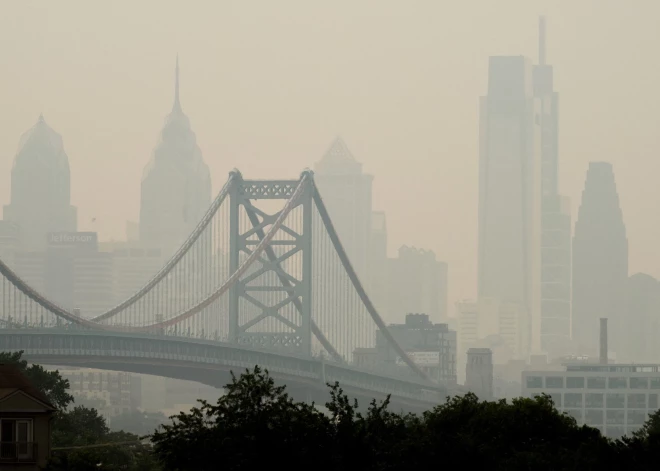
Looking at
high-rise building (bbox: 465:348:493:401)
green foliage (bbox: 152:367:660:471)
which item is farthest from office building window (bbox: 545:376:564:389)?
green foliage (bbox: 152:367:660:471)

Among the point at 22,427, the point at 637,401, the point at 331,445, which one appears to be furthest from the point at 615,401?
the point at 22,427

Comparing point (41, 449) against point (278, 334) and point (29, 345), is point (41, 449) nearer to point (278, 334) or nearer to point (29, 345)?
point (29, 345)

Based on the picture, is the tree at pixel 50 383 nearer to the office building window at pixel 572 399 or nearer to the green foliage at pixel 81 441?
the green foliage at pixel 81 441

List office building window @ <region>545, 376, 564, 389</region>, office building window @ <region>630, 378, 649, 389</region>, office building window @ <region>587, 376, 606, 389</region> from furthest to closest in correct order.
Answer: office building window @ <region>630, 378, 649, 389</region>, office building window @ <region>545, 376, 564, 389</region>, office building window @ <region>587, 376, 606, 389</region>

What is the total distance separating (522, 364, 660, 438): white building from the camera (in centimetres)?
18675

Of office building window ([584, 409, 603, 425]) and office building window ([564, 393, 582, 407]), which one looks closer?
office building window ([584, 409, 603, 425])

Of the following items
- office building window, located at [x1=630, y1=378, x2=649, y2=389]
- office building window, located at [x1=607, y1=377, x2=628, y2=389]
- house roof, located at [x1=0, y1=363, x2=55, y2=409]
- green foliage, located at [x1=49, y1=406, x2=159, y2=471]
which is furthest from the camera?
office building window, located at [x1=630, y1=378, x2=649, y2=389]

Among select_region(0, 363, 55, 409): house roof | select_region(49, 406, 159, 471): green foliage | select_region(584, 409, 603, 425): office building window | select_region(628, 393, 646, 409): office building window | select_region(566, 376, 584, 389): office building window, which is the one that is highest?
select_region(0, 363, 55, 409): house roof

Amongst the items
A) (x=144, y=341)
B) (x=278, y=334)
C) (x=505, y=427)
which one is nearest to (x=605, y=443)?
(x=505, y=427)

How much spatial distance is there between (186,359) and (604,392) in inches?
3532

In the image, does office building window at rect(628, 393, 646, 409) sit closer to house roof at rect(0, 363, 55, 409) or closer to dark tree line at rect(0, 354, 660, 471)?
dark tree line at rect(0, 354, 660, 471)

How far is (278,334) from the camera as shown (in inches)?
4916

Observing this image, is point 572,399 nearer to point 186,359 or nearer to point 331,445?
point 186,359

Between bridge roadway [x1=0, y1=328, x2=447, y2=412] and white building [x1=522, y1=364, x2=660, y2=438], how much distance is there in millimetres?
55929
